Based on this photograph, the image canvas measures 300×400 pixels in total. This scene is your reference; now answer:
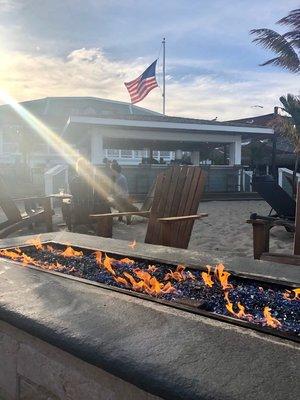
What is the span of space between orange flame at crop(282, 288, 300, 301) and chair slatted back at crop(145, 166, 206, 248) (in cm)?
246

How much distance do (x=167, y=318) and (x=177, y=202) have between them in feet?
10.3

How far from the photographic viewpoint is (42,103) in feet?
110

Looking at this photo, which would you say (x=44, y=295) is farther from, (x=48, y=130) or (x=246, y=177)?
(x=48, y=130)

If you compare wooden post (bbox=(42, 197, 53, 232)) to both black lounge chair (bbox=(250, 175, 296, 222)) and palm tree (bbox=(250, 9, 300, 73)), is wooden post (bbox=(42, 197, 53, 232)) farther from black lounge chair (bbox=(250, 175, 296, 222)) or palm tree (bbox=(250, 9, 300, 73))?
palm tree (bbox=(250, 9, 300, 73))

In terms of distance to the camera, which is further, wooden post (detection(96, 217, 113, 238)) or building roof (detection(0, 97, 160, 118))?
building roof (detection(0, 97, 160, 118))

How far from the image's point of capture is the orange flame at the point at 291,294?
7.61 ft

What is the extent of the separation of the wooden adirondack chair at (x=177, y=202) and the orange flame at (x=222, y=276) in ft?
6.47

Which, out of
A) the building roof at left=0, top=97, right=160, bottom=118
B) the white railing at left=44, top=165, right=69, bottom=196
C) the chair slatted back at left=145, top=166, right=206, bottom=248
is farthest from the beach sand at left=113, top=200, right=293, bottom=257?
the building roof at left=0, top=97, right=160, bottom=118

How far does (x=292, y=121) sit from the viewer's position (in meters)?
20.5

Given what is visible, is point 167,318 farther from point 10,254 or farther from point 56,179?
point 56,179

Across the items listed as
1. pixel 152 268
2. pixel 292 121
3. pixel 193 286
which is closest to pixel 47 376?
pixel 193 286

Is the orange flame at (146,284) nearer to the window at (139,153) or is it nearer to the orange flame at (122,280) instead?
the orange flame at (122,280)

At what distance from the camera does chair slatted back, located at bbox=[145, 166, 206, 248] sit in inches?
194

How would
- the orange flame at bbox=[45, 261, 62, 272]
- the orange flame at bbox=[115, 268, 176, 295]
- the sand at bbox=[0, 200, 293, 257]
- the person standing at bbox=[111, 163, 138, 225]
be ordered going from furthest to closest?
the person standing at bbox=[111, 163, 138, 225]
the sand at bbox=[0, 200, 293, 257]
the orange flame at bbox=[45, 261, 62, 272]
the orange flame at bbox=[115, 268, 176, 295]
